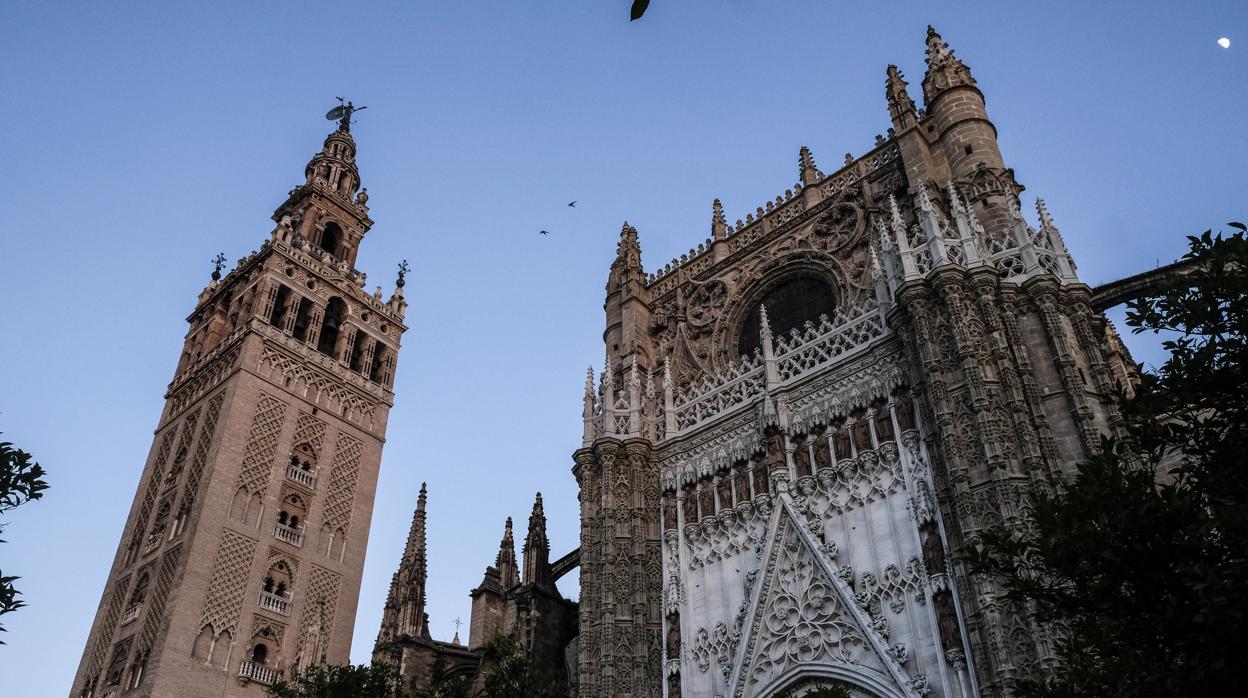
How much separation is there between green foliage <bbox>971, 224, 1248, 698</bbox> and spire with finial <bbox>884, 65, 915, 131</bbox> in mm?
13146

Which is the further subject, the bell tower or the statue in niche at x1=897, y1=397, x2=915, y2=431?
the bell tower

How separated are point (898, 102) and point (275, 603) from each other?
2287 cm

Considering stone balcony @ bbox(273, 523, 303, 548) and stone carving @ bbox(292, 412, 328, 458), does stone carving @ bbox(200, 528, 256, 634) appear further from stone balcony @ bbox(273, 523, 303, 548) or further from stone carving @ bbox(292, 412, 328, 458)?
stone carving @ bbox(292, 412, 328, 458)

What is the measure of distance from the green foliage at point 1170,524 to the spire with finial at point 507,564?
1834 cm

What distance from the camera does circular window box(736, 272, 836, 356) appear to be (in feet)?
67.9

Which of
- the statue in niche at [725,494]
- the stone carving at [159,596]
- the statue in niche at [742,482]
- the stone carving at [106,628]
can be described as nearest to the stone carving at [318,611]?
the stone carving at [159,596]

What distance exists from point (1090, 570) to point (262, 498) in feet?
90.3

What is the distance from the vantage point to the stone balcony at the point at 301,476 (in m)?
31.3

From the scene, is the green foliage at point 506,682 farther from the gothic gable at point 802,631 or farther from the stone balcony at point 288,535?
the stone balcony at point 288,535

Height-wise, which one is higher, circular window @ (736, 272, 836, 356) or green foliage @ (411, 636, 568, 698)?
circular window @ (736, 272, 836, 356)

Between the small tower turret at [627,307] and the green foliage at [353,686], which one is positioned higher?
the small tower turret at [627,307]

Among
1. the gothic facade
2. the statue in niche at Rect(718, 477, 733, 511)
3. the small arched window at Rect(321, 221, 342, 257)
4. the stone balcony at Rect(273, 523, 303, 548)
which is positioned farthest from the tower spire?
the statue in niche at Rect(718, 477, 733, 511)

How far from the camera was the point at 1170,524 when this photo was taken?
274 inches

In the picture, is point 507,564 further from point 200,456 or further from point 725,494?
point 200,456
